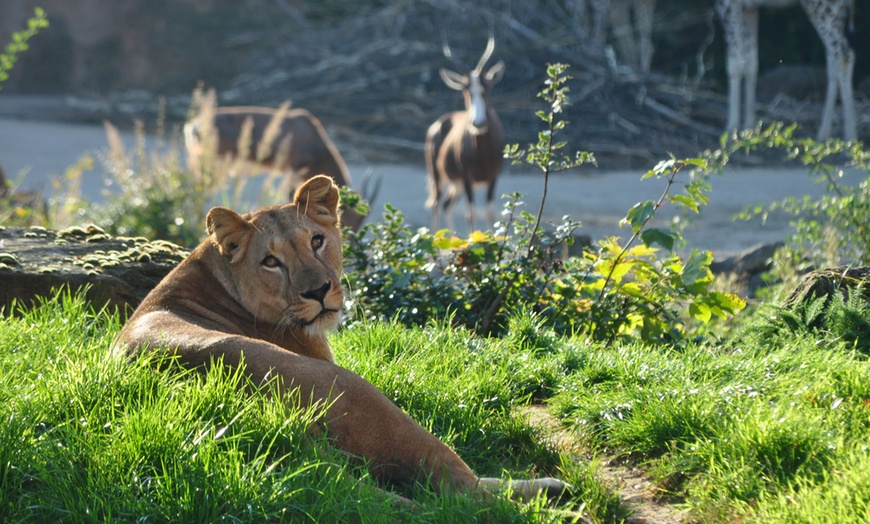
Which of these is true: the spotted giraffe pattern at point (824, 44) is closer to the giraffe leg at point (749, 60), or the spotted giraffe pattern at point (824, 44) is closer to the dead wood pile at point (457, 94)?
the giraffe leg at point (749, 60)

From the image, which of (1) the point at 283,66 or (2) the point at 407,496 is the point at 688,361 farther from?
(1) the point at 283,66

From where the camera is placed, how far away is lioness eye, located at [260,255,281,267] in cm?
435

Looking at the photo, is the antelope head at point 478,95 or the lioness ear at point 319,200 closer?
the lioness ear at point 319,200

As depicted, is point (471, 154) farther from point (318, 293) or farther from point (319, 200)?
point (318, 293)

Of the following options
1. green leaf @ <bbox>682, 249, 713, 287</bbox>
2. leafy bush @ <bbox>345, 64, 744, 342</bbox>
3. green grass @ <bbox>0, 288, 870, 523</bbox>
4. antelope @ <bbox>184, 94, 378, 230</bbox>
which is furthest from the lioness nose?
antelope @ <bbox>184, 94, 378, 230</bbox>

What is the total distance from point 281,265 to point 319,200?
18.2 inches

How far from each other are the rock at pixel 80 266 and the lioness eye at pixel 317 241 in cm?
157

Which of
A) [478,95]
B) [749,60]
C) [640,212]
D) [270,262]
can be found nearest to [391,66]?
[749,60]

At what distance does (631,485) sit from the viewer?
4.03 m

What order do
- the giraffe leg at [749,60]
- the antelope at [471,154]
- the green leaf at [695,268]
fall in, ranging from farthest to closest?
the giraffe leg at [749,60] < the antelope at [471,154] < the green leaf at [695,268]

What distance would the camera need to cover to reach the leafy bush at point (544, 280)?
5914 millimetres

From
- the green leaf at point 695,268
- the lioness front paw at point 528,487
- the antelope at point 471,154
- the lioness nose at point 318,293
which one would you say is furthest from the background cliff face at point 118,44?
the lioness front paw at point 528,487

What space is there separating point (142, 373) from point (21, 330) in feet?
3.73

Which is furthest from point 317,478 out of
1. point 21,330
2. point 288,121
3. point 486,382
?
point 288,121
